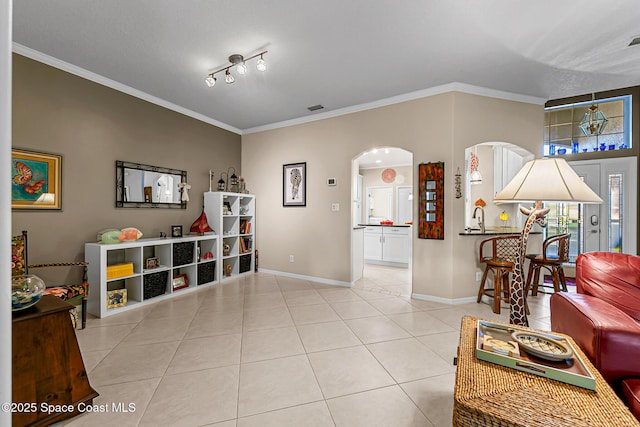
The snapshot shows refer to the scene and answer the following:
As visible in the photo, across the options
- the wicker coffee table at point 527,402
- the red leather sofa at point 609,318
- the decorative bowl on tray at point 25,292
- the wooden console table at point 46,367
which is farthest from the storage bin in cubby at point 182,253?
the red leather sofa at point 609,318

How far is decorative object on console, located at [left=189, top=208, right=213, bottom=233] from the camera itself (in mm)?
4504

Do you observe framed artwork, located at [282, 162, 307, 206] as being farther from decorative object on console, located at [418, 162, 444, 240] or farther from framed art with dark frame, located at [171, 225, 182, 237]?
decorative object on console, located at [418, 162, 444, 240]

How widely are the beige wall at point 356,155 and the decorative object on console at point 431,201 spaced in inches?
3.1

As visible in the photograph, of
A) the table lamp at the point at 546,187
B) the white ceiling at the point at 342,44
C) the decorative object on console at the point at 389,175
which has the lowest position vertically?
the table lamp at the point at 546,187

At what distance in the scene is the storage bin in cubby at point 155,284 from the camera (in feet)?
11.8

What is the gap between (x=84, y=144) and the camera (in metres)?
3.32

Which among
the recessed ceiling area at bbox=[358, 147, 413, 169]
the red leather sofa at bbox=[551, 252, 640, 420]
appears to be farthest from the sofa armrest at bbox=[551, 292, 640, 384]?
the recessed ceiling area at bbox=[358, 147, 413, 169]

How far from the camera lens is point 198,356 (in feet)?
7.61

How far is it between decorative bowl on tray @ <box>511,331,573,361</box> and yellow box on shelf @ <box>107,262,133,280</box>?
3.79 metres

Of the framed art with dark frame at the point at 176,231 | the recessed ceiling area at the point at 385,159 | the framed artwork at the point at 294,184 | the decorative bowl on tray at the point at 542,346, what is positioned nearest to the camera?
the decorative bowl on tray at the point at 542,346

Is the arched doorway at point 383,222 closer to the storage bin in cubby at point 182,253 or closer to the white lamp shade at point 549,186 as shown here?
the white lamp shade at point 549,186

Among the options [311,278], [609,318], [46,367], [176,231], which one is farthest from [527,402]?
[176,231]

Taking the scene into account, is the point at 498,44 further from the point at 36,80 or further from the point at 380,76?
the point at 36,80

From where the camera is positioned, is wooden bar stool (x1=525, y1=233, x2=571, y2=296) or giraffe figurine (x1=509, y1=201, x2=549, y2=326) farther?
wooden bar stool (x1=525, y1=233, x2=571, y2=296)
